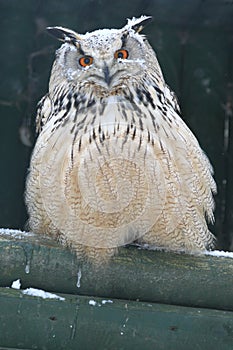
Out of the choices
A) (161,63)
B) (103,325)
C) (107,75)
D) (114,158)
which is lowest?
(103,325)

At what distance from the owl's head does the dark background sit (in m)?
1.07

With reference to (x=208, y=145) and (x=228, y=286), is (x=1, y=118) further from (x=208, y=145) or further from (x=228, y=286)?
(x=228, y=286)

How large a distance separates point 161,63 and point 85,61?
5.07 ft

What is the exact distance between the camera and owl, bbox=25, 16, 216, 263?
2.03 m

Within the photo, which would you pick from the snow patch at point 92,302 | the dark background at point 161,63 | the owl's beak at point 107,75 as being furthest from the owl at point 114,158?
the dark background at point 161,63

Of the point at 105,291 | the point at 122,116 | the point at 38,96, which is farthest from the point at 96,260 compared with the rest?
the point at 38,96

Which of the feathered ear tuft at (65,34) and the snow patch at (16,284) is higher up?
the feathered ear tuft at (65,34)

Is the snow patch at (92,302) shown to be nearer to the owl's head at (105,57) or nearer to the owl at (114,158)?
the owl at (114,158)

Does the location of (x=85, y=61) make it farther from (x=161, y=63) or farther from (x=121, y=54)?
(x=161, y=63)

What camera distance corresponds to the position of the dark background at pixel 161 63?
130 inches

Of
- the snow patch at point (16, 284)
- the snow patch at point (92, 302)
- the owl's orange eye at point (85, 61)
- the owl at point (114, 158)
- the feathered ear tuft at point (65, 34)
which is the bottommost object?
the snow patch at point (92, 302)

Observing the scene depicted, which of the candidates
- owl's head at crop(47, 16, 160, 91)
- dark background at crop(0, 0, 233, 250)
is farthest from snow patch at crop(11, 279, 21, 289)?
dark background at crop(0, 0, 233, 250)

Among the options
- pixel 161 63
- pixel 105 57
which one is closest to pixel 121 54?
pixel 105 57

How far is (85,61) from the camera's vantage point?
2.04 metres
